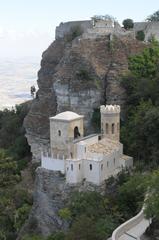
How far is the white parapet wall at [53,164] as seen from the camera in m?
33.8

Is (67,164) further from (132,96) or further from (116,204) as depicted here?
(132,96)

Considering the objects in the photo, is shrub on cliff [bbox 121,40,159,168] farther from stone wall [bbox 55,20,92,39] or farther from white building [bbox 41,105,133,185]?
stone wall [bbox 55,20,92,39]

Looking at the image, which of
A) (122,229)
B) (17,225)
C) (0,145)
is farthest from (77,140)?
(0,145)

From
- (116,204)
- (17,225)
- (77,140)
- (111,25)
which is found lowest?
(17,225)

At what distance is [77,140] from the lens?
34.8 meters

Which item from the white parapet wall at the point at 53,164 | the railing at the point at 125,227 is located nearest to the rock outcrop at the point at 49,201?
the white parapet wall at the point at 53,164

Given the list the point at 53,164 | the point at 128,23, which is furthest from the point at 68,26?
the point at 53,164

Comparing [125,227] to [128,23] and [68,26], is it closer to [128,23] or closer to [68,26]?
[128,23]

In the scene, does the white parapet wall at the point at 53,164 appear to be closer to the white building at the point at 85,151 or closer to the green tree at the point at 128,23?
the white building at the point at 85,151

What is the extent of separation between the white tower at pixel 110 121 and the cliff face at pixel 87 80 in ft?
18.8

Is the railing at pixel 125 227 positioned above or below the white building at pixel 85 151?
below

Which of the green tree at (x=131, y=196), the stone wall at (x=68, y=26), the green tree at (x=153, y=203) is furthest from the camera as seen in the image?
the stone wall at (x=68, y=26)

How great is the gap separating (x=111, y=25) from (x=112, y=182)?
21.4 meters

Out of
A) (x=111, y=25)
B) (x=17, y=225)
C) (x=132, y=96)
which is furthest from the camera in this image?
(x=111, y=25)
